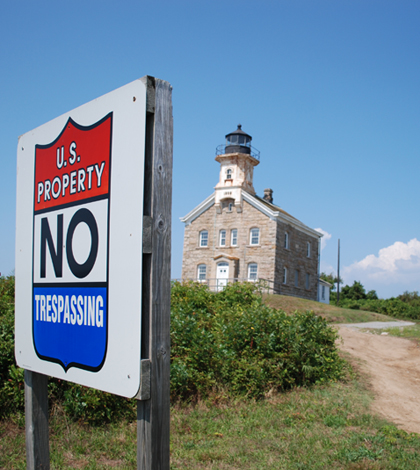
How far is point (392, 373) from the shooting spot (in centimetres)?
873

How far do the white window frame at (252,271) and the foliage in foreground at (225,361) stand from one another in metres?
23.1

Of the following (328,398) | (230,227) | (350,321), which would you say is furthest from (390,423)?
(230,227)

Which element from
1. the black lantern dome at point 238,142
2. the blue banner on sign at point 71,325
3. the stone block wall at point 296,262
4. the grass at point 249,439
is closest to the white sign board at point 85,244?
the blue banner on sign at point 71,325

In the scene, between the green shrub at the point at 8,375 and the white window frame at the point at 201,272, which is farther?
the white window frame at the point at 201,272

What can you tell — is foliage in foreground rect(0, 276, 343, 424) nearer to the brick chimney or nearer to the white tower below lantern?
the white tower below lantern

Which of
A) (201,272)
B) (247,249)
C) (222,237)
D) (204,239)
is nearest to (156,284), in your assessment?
(247,249)

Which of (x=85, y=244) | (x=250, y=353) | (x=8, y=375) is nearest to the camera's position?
(x=85, y=244)

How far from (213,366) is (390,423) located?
2580 mm

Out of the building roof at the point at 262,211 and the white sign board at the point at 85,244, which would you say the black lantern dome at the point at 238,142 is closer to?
the building roof at the point at 262,211

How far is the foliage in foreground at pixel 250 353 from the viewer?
6699 millimetres

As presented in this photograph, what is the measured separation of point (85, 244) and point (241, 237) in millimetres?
30061

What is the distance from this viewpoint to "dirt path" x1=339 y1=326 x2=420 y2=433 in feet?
20.9

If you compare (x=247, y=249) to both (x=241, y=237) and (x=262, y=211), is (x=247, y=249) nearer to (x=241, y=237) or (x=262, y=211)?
(x=241, y=237)

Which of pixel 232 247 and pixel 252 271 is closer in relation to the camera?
pixel 252 271
